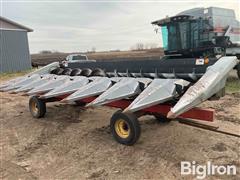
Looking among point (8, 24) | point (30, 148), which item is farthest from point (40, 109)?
point (8, 24)

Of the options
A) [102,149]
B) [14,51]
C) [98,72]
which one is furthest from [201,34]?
[14,51]

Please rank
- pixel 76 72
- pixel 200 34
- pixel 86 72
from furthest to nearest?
pixel 200 34 < pixel 76 72 < pixel 86 72

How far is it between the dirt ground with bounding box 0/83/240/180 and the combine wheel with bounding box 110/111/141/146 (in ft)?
0.49

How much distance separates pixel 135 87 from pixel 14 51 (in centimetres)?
2195

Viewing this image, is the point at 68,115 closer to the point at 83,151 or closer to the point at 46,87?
the point at 46,87

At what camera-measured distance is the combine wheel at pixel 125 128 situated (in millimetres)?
4491

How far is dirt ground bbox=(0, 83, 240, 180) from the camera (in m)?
4.05

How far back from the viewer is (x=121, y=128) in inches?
190

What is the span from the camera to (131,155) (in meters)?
4.47

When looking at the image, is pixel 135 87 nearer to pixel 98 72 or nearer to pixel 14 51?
pixel 98 72

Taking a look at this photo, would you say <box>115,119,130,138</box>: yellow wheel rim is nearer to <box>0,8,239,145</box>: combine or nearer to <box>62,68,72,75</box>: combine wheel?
<box>0,8,239,145</box>: combine

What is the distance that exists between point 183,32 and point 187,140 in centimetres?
880

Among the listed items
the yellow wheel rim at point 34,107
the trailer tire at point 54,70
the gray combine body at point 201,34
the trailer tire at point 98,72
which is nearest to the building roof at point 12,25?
the gray combine body at point 201,34

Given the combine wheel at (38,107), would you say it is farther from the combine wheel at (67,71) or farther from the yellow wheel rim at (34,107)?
the combine wheel at (67,71)
